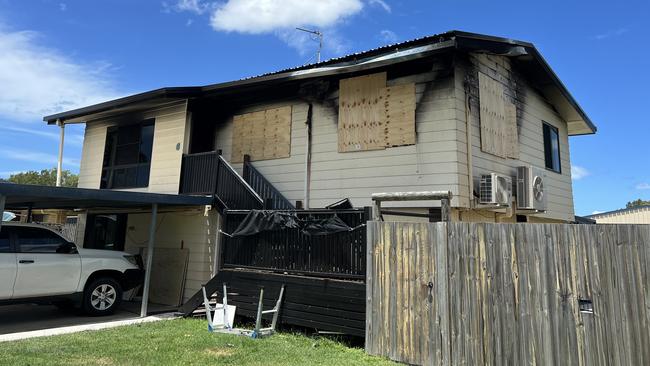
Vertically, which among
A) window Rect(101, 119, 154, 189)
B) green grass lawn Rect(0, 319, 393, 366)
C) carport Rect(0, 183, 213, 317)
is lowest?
green grass lawn Rect(0, 319, 393, 366)

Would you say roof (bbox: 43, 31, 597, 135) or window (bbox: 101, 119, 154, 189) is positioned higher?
roof (bbox: 43, 31, 597, 135)

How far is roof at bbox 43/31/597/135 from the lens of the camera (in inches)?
317

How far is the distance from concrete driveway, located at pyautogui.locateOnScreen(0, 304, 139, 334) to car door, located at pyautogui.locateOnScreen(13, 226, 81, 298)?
1.92 feet

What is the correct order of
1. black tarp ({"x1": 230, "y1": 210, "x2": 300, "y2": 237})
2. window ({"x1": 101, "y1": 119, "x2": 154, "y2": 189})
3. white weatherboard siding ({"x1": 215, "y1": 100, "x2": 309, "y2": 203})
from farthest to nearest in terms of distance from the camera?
window ({"x1": 101, "y1": 119, "x2": 154, "y2": 189}), white weatherboard siding ({"x1": 215, "y1": 100, "x2": 309, "y2": 203}), black tarp ({"x1": 230, "y1": 210, "x2": 300, "y2": 237})

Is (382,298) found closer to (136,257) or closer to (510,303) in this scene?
(510,303)

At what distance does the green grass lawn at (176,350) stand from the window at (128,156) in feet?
19.6

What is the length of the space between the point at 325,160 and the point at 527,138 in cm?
501

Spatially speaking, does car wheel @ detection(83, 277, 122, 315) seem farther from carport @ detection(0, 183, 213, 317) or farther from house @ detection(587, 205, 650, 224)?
house @ detection(587, 205, 650, 224)

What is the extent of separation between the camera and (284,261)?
301 inches

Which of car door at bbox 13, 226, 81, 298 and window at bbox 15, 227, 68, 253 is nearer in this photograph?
car door at bbox 13, 226, 81, 298

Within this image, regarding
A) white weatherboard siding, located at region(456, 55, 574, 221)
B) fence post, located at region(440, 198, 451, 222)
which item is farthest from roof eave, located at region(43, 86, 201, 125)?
fence post, located at region(440, 198, 451, 222)

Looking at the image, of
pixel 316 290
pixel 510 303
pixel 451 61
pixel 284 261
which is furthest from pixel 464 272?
pixel 451 61

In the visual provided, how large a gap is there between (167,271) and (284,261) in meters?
4.69

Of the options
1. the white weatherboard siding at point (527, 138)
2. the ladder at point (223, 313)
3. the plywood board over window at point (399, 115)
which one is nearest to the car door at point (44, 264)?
the ladder at point (223, 313)
